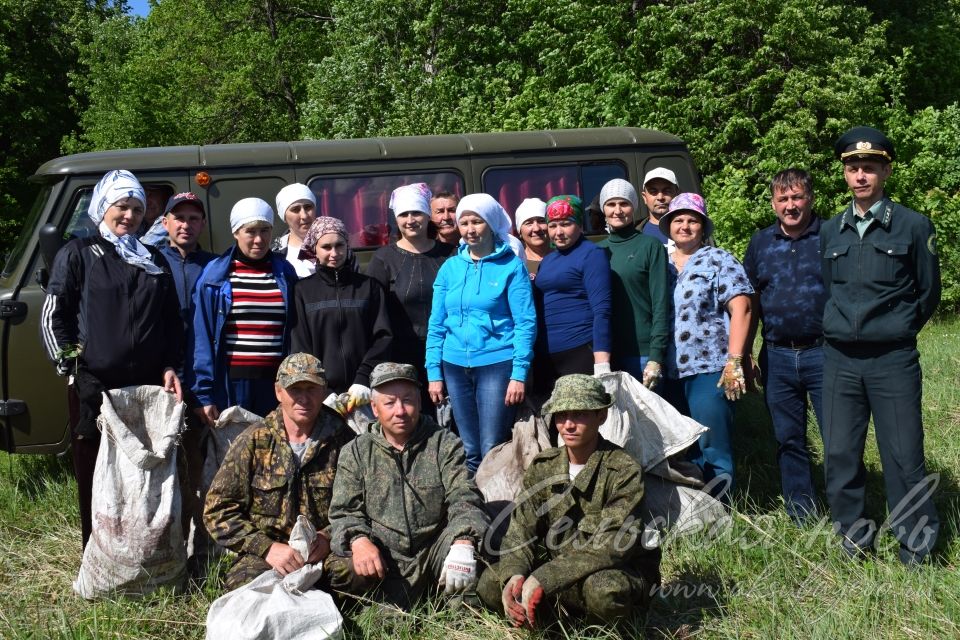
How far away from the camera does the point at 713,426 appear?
4.87 meters

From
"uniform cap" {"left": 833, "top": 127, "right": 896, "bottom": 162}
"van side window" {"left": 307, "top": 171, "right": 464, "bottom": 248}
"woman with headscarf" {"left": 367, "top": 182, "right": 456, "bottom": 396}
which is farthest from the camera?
"van side window" {"left": 307, "top": 171, "right": 464, "bottom": 248}

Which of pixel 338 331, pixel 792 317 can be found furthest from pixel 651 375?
pixel 338 331

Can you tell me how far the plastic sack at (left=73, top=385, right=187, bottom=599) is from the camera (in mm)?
4117

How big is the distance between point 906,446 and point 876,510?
932 mm

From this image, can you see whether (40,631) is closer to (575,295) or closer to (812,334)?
(575,295)

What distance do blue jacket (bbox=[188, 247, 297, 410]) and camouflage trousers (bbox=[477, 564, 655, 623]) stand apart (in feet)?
5.68

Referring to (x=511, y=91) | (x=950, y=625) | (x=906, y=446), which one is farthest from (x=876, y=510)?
(x=511, y=91)

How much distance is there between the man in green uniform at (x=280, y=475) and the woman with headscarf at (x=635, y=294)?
172cm

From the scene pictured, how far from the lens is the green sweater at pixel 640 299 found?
4.90 m

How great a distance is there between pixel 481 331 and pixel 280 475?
128cm

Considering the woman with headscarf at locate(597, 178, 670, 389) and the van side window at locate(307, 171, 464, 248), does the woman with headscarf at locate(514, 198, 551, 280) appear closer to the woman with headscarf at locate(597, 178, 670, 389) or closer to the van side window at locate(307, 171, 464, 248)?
the woman with headscarf at locate(597, 178, 670, 389)

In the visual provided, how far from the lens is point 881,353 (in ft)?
13.9

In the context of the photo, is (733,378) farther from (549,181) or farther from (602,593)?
(549,181)

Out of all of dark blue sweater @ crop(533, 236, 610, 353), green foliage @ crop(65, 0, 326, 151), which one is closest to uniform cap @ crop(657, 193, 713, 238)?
dark blue sweater @ crop(533, 236, 610, 353)
